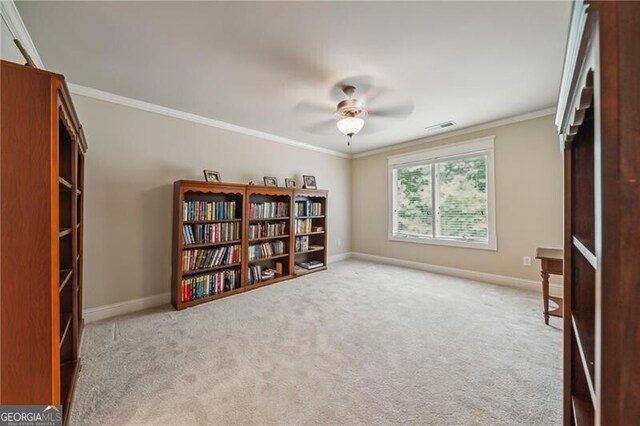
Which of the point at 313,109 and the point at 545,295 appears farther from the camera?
the point at 313,109

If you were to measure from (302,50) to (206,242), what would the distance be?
2280 mm

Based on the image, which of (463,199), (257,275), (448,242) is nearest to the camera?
(257,275)

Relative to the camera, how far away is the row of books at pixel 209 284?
280 cm

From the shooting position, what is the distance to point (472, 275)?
375 centimetres

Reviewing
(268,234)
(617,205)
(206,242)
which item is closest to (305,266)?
(268,234)

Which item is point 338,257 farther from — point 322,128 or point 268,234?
point 322,128

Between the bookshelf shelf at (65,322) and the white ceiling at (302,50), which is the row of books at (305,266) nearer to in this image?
the white ceiling at (302,50)

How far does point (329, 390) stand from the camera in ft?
4.95

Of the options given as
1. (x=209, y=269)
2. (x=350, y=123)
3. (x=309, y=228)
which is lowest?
(x=209, y=269)

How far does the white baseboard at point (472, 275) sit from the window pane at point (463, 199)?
1.71 ft

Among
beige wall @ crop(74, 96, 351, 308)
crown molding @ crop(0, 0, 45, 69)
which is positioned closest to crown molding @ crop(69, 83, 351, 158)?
beige wall @ crop(74, 96, 351, 308)

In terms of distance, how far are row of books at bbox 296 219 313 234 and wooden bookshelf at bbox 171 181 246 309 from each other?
1.08 m

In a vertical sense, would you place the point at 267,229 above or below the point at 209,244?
above

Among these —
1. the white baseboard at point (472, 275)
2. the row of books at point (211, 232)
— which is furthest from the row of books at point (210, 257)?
the white baseboard at point (472, 275)
